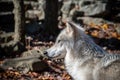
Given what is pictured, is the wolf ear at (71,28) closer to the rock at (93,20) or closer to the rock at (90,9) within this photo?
the rock at (90,9)

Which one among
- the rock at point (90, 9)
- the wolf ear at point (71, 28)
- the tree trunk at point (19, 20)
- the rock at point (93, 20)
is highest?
the wolf ear at point (71, 28)

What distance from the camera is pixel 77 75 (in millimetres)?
→ 6648

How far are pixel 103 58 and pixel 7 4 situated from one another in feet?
39.0

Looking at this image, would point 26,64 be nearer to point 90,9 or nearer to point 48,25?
point 48,25

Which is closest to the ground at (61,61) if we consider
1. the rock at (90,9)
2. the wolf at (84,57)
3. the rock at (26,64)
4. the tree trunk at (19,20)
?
the rock at (26,64)

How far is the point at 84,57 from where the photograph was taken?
6684 millimetres

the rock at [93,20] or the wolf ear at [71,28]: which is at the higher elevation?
Result: the wolf ear at [71,28]

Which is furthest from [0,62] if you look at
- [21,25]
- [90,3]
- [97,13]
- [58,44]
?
[90,3]

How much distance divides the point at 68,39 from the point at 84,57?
1.70 ft

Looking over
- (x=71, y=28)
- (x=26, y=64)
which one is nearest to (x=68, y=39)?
(x=71, y=28)

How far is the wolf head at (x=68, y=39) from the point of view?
264 inches

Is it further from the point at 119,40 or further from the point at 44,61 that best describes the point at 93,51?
the point at 119,40

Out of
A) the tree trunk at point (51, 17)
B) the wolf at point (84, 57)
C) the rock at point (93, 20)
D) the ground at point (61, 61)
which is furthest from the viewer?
the rock at point (93, 20)

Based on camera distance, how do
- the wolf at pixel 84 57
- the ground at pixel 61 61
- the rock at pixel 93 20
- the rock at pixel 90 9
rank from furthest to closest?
the rock at pixel 90 9, the rock at pixel 93 20, the ground at pixel 61 61, the wolf at pixel 84 57
